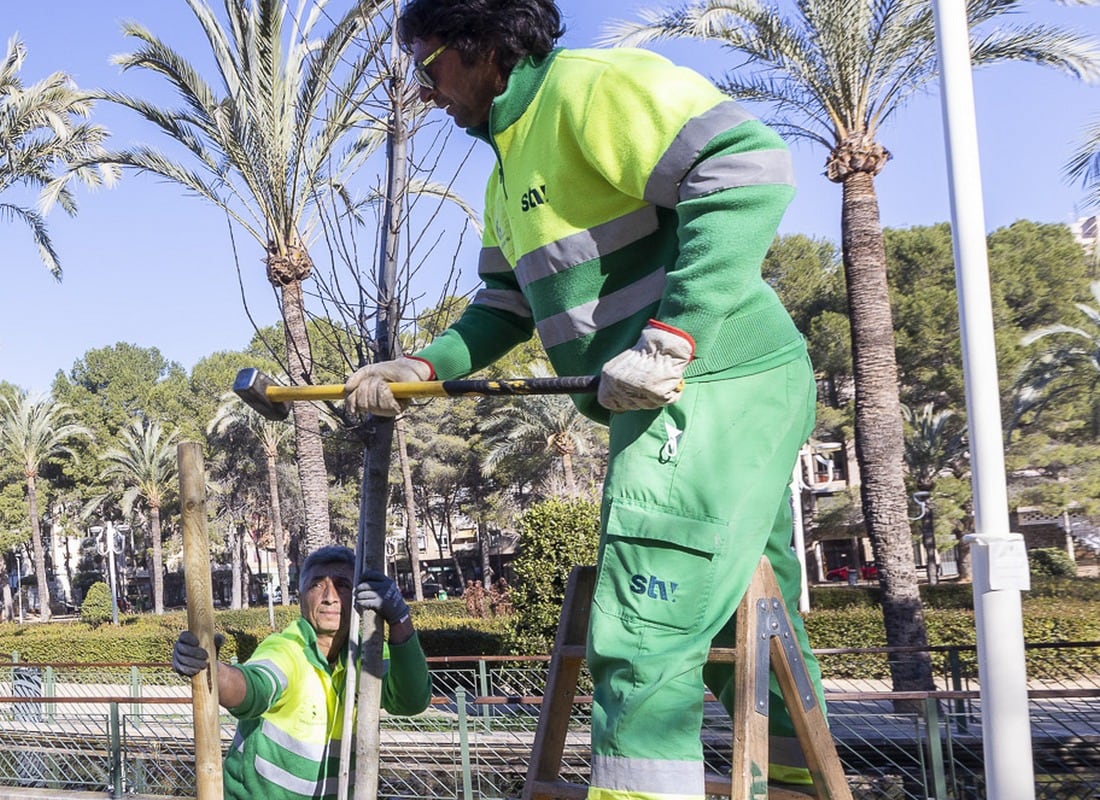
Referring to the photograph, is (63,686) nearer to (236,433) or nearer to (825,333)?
(825,333)

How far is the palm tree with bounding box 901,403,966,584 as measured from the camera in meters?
34.2

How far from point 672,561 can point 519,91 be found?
0.94 m

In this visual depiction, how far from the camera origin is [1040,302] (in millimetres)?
35750

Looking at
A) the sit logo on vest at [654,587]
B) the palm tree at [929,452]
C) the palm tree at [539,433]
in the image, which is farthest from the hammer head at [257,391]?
the palm tree at [929,452]

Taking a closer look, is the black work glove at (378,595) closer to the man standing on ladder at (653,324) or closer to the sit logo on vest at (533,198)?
the man standing on ladder at (653,324)

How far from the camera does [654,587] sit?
5.99ft

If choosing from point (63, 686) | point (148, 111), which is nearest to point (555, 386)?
point (148, 111)

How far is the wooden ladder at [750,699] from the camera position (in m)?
1.96

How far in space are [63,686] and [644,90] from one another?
68.2 ft

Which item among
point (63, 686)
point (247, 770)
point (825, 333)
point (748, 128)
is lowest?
point (63, 686)

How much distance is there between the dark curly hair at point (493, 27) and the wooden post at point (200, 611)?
96 centimetres

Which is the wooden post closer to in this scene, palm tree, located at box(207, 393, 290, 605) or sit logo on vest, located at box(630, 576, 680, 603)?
sit logo on vest, located at box(630, 576, 680, 603)

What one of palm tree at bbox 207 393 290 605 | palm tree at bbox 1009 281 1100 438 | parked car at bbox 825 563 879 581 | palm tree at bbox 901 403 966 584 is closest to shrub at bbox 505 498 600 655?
palm tree at bbox 1009 281 1100 438

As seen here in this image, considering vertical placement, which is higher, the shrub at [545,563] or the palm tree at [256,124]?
the palm tree at [256,124]
